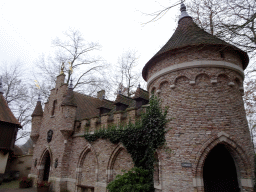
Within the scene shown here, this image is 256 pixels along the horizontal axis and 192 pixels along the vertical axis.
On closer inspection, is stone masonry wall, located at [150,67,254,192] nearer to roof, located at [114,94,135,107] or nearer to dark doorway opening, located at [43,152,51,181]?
roof, located at [114,94,135,107]

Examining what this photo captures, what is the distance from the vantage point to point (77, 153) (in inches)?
514

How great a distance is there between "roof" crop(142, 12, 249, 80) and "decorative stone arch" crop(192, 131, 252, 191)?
11.6ft

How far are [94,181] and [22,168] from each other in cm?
1241

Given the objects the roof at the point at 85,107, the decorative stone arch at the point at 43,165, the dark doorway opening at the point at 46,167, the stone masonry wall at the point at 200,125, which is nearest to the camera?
the stone masonry wall at the point at 200,125

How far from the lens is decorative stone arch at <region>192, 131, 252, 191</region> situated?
698 cm

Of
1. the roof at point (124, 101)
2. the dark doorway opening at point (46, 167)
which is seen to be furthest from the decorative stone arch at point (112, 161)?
the dark doorway opening at point (46, 167)

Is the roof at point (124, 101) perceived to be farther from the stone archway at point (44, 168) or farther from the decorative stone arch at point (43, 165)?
the stone archway at point (44, 168)

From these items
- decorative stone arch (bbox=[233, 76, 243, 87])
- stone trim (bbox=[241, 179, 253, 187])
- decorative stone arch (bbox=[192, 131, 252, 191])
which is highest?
decorative stone arch (bbox=[233, 76, 243, 87])

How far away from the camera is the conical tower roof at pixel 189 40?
7998 mm

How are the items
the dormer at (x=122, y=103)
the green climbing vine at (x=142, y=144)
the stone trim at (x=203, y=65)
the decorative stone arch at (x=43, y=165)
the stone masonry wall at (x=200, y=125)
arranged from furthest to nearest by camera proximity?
the decorative stone arch at (x=43, y=165), the dormer at (x=122, y=103), the green climbing vine at (x=142, y=144), the stone trim at (x=203, y=65), the stone masonry wall at (x=200, y=125)

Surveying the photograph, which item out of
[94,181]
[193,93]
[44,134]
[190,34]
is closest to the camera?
[193,93]

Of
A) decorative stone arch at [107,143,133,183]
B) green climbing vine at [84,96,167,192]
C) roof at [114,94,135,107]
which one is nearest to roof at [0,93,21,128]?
roof at [114,94,135,107]

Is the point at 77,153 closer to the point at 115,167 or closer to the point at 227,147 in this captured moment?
the point at 115,167

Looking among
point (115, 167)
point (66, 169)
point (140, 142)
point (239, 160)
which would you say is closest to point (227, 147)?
point (239, 160)
